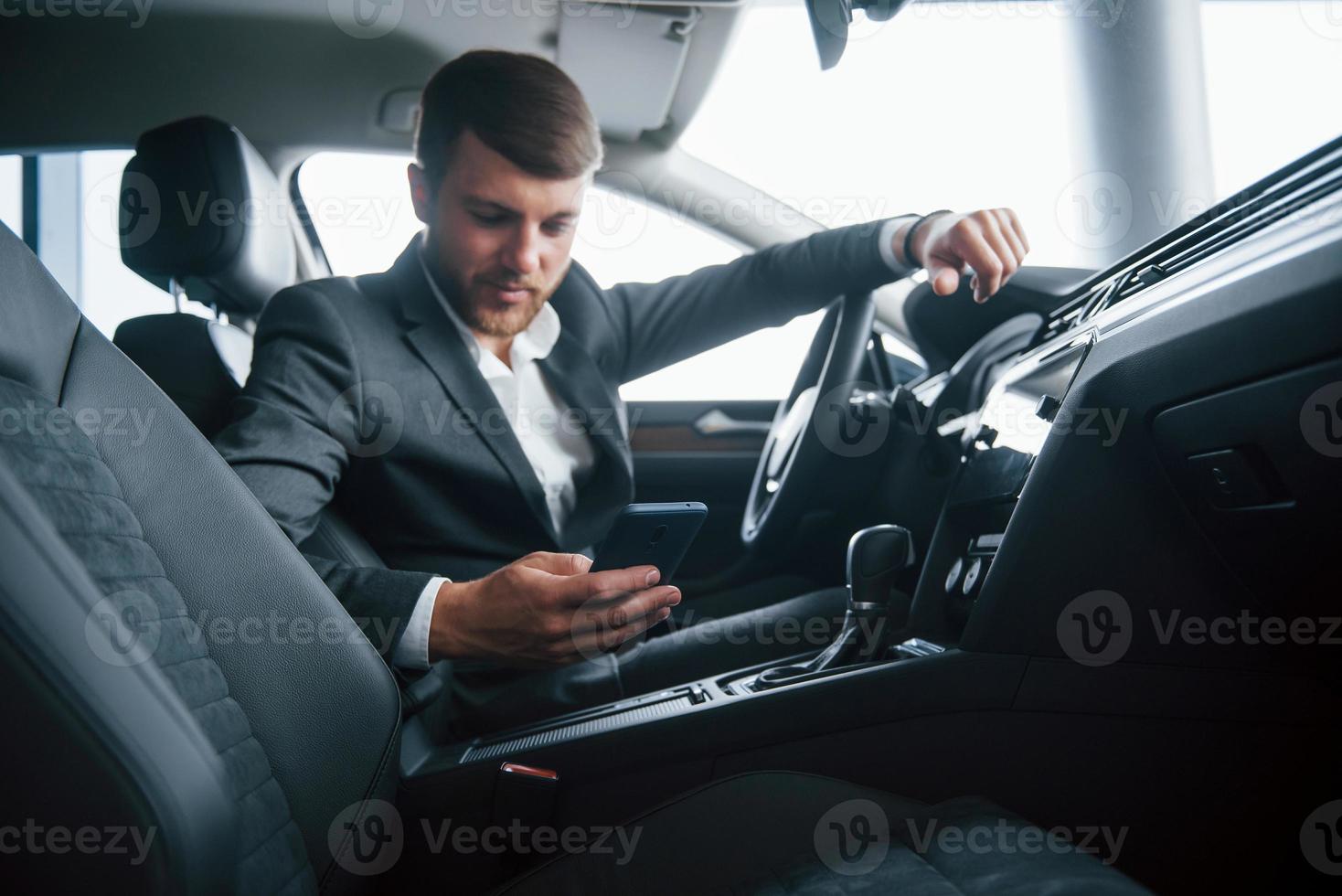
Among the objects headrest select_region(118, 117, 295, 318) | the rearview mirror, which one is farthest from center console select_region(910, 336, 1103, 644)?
headrest select_region(118, 117, 295, 318)

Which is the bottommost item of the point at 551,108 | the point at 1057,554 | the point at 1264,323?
the point at 1057,554

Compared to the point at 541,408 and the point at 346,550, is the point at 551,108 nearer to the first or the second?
the point at 541,408

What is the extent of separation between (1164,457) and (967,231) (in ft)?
1.63

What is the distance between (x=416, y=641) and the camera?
2.86 ft

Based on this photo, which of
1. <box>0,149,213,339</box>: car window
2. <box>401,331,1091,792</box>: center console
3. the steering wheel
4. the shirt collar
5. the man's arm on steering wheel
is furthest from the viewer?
<box>0,149,213,339</box>: car window

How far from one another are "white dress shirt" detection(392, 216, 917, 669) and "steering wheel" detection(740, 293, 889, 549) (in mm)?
116

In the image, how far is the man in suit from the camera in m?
0.88

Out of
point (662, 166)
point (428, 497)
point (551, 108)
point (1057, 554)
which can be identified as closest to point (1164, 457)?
point (1057, 554)

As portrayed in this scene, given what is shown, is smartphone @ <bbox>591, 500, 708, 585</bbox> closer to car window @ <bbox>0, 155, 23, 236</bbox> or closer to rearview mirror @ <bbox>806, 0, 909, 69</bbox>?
rearview mirror @ <bbox>806, 0, 909, 69</bbox>

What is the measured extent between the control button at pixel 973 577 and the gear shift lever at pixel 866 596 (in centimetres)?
6

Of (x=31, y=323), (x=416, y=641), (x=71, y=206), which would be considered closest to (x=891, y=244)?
(x=416, y=641)

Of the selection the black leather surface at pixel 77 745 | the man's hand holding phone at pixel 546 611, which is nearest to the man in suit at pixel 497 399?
the man's hand holding phone at pixel 546 611

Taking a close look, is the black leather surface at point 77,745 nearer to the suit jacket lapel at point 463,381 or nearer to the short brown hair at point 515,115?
the suit jacket lapel at point 463,381

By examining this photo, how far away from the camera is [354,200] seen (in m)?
2.01
